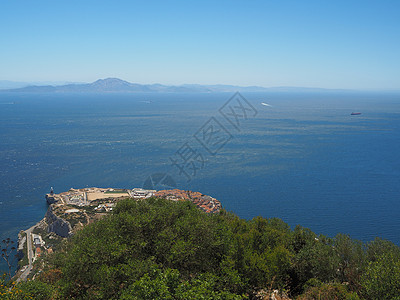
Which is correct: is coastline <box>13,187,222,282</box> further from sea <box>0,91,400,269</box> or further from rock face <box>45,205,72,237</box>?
sea <box>0,91,400,269</box>

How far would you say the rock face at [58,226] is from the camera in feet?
103

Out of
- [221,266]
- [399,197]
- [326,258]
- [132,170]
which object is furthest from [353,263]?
[132,170]

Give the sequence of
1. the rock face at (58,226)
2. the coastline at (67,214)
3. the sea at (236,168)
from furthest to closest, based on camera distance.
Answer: the sea at (236,168) → the rock face at (58,226) → the coastline at (67,214)

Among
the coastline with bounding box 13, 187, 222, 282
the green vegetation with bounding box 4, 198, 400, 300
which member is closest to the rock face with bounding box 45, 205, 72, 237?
the coastline with bounding box 13, 187, 222, 282

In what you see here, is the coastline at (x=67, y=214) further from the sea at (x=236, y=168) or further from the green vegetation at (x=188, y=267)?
the green vegetation at (x=188, y=267)

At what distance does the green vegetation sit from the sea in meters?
22.6

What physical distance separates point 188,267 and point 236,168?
45.1 m

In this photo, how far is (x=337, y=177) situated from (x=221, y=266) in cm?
4599

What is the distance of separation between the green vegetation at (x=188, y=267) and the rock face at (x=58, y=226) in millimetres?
20368

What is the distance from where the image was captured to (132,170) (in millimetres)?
54469

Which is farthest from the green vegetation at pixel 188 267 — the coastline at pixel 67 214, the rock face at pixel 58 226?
the rock face at pixel 58 226

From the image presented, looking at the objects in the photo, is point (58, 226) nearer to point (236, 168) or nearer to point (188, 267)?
point (188, 267)

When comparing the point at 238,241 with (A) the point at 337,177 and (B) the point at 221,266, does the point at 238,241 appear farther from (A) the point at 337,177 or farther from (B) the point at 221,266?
(A) the point at 337,177

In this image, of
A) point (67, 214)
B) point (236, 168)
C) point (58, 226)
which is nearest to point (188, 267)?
point (58, 226)
